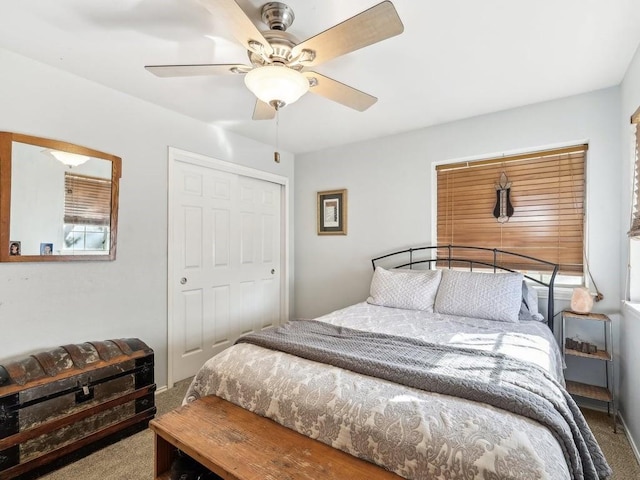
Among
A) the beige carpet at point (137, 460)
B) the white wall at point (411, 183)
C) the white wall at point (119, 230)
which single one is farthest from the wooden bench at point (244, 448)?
the white wall at point (411, 183)

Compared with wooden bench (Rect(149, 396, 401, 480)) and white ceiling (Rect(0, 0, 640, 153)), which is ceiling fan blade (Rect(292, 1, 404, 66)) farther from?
wooden bench (Rect(149, 396, 401, 480))

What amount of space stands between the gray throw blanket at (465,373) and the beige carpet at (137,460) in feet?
2.86

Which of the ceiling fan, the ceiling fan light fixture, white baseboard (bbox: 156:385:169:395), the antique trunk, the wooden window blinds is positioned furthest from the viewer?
white baseboard (bbox: 156:385:169:395)

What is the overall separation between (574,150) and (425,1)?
1800 mm

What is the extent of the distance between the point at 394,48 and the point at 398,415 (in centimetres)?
186

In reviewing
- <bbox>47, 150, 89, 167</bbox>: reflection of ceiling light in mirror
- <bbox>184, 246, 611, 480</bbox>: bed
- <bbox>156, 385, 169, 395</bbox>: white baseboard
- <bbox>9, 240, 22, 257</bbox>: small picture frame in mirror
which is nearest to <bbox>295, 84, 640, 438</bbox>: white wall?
<bbox>184, 246, 611, 480</bbox>: bed

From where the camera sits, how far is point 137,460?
6.13 feet

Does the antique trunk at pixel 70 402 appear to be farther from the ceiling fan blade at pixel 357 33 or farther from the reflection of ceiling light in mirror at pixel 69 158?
the ceiling fan blade at pixel 357 33

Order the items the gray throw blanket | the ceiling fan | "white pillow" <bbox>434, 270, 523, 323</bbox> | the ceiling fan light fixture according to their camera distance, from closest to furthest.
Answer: the gray throw blanket < the ceiling fan < the ceiling fan light fixture < "white pillow" <bbox>434, 270, 523, 323</bbox>

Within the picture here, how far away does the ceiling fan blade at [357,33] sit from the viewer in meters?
1.17

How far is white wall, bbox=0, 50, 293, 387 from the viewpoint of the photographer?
195 cm

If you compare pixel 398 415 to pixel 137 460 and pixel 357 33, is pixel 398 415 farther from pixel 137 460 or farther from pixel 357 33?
pixel 137 460

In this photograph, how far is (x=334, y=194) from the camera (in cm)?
369

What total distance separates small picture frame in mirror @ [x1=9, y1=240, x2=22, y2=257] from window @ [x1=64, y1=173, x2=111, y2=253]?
23 centimetres
